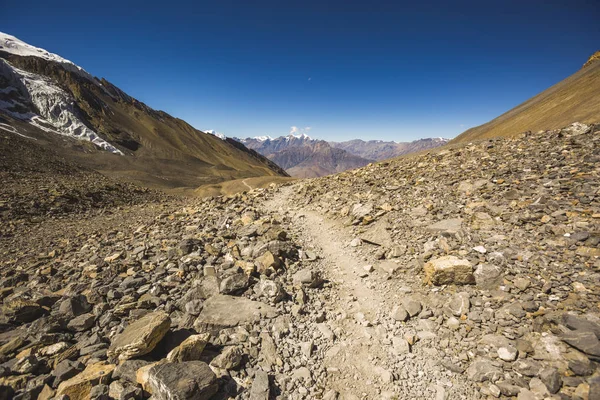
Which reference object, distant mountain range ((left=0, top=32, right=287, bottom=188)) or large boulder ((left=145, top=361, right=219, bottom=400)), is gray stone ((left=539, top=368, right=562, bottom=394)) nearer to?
large boulder ((left=145, top=361, right=219, bottom=400))

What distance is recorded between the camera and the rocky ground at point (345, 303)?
5.27 m

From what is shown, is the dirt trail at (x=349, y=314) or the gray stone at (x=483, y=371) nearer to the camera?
the gray stone at (x=483, y=371)

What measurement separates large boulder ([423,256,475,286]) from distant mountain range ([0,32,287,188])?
7352cm

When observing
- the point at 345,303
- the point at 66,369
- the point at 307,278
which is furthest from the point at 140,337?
the point at 345,303

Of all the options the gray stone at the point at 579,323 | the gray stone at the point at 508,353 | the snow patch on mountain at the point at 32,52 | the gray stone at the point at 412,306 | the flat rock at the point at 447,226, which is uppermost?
the snow patch on mountain at the point at 32,52

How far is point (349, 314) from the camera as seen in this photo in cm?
786

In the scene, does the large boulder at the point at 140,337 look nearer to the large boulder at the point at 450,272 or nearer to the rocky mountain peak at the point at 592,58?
the large boulder at the point at 450,272

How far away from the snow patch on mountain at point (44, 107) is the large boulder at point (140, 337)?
386 ft

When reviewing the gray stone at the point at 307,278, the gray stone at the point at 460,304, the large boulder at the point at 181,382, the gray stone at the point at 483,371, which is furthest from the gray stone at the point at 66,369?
the gray stone at the point at 460,304

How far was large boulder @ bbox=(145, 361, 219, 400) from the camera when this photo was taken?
15.0ft

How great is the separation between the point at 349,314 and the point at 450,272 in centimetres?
346

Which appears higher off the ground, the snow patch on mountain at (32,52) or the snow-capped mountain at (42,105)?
the snow patch on mountain at (32,52)

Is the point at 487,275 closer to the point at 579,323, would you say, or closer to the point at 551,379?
the point at 579,323

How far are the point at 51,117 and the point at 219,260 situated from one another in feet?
422
